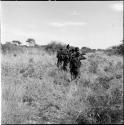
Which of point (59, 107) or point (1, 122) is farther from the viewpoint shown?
point (59, 107)

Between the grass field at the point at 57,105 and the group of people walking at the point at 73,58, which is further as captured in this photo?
the group of people walking at the point at 73,58

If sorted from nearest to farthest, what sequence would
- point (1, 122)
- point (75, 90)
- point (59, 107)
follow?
1. point (1, 122)
2. point (59, 107)
3. point (75, 90)

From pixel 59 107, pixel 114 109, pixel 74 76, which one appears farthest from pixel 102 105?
pixel 74 76

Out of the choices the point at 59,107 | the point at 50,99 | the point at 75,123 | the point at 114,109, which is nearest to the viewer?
the point at 75,123

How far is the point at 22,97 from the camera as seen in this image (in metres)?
6.96

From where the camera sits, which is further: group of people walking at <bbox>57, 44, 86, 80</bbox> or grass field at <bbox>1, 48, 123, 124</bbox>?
group of people walking at <bbox>57, 44, 86, 80</bbox>

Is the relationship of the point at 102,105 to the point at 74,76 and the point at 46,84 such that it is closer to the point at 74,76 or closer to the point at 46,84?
the point at 46,84

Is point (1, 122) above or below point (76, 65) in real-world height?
below

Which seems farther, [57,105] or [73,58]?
[73,58]

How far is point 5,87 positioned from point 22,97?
733 millimetres

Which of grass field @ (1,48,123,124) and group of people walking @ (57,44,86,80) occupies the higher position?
group of people walking @ (57,44,86,80)

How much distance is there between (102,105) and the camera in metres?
6.51

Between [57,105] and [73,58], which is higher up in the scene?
[73,58]

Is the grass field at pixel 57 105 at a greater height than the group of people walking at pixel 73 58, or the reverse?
the group of people walking at pixel 73 58
